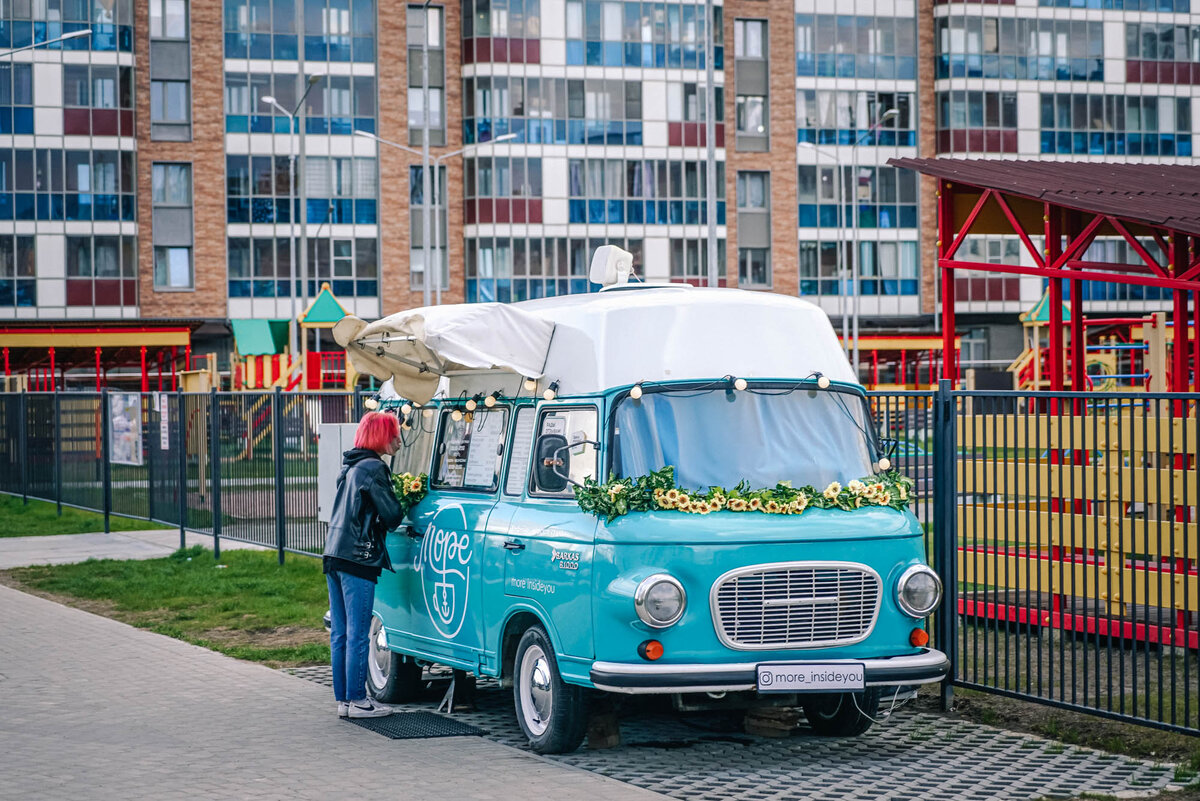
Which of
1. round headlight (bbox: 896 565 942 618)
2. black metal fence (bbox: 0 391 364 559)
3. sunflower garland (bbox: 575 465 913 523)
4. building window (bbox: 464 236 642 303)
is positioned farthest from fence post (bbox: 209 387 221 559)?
building window (bbox: 464 236 642 303)

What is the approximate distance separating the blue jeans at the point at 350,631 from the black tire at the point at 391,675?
469mm

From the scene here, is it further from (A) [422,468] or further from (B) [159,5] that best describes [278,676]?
(B) [159,5]

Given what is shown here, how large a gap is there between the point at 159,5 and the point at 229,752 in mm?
56060

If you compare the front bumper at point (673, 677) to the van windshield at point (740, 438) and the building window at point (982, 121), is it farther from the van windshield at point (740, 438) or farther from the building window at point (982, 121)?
the building window at point (982, 121)

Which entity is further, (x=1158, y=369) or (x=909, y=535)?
(x=1158, y=369)

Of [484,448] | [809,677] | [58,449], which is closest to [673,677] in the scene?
[809,677]

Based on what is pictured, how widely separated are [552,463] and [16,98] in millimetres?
54431

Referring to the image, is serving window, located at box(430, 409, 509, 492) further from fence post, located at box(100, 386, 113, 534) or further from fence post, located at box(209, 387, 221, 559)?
fence post, located at box(100, 386, 113, 534)

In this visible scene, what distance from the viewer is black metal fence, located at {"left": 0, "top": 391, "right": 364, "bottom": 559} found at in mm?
16484

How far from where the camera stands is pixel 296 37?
60875 millimetres

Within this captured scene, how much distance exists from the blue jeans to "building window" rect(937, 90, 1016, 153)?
2410 inches

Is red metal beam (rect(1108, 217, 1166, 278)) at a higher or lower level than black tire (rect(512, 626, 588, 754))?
higher

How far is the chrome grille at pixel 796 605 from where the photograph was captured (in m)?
7.99

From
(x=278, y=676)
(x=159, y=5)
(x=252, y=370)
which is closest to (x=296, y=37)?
(x=159, y=5)
